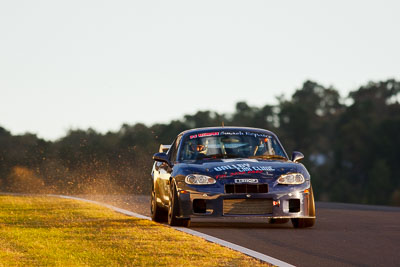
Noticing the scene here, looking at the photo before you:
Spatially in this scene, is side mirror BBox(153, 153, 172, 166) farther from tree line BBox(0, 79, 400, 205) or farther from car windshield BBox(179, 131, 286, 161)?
tree line BBox(0, 79, 400, 205)

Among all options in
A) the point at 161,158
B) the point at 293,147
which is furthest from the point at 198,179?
the point at 293,147

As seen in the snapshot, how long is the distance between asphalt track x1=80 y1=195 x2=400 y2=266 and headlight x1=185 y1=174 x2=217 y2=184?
0.67 metres

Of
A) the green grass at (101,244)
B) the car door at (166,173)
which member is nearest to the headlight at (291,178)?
the green grass at (101,244)

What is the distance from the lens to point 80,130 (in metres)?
65.4

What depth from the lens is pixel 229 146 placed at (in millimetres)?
14336

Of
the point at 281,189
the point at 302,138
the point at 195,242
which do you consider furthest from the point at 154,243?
the point at 302,138

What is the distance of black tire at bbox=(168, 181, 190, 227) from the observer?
13.3m

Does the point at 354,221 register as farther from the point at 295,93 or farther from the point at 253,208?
the point at 295,93

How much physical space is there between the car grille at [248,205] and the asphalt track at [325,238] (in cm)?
28

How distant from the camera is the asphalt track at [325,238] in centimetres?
988

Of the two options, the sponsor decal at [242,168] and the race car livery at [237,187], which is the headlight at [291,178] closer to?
the race car livery at [237,187]

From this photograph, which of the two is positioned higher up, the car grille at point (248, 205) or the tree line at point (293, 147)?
the tree line at point (293, 147)

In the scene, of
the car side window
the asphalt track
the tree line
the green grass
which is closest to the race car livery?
the asphalt track

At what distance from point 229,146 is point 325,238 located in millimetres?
Result: 2800
